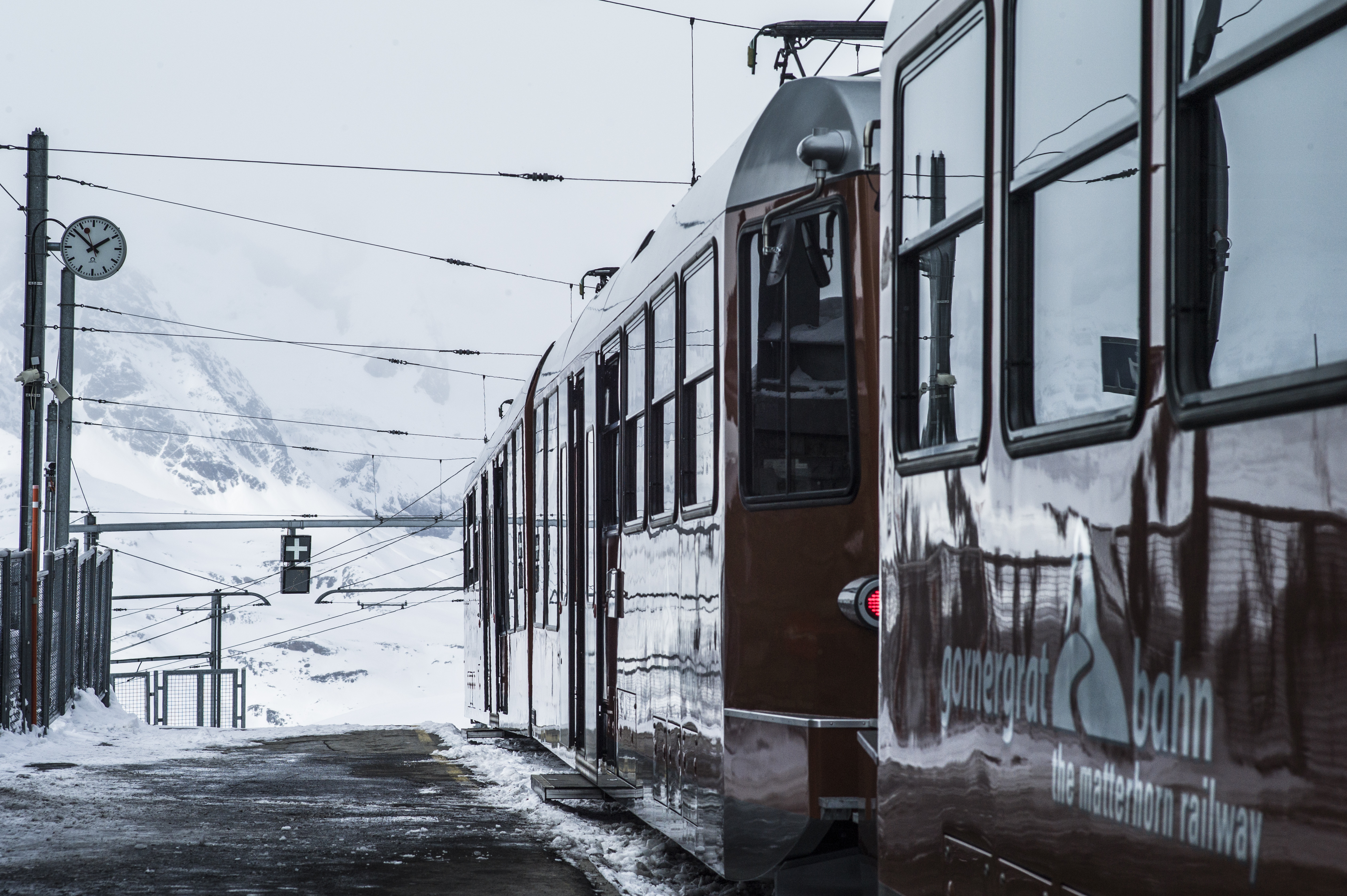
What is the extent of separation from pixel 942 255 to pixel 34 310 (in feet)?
61.3

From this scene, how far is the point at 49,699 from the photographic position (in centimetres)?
2012

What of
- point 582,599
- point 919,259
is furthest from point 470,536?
point 919,259

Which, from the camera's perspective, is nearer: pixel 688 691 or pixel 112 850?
pixel 688 691

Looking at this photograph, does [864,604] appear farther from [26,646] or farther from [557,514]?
[26,646]

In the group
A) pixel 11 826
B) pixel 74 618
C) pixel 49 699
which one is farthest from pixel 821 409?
pixel 74 618

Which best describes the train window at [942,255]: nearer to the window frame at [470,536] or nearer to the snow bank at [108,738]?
the snow bank at [108,738]

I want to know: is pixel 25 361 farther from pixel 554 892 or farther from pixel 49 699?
pixel 554 892

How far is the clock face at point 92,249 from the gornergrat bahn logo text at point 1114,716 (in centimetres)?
2014

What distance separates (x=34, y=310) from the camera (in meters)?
20.9

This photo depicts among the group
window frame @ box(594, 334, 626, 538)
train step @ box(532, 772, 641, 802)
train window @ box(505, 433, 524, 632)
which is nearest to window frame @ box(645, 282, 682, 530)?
window frame @ box(594, 334, 626, 538)

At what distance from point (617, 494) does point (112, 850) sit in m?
3.15

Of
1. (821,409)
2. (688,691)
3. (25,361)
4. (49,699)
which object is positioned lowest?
(49,699)

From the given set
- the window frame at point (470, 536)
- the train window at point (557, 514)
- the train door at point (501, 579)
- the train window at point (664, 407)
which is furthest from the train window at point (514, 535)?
the train window at point (664, 407)

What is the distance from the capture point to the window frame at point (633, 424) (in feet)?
25.7
